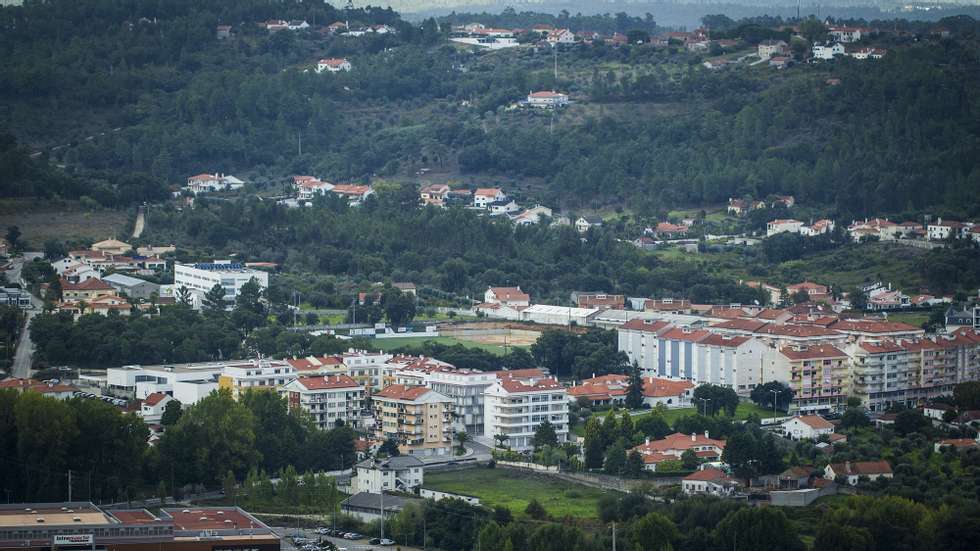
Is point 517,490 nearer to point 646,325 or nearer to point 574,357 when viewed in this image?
point 574,357

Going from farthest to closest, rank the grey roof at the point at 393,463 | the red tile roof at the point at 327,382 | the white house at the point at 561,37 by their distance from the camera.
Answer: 1. the white house at the point at 561,37
2. the red tile roof at the point at 327,382
3. the grey roof at the point at 393,463

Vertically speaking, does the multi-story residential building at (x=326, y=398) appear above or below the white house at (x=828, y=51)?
below

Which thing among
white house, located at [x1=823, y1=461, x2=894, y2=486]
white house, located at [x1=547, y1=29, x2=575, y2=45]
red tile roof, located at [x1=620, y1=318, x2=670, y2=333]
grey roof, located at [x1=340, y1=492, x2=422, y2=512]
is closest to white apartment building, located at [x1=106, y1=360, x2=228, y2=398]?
grey roof, located at [x1=340, y1=492, x2=422, y2=512]

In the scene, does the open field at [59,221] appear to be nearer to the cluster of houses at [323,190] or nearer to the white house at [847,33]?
the cluster of houses at [323,190]

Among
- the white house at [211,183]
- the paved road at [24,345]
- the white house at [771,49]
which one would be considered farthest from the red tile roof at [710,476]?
the white house at [771,49]

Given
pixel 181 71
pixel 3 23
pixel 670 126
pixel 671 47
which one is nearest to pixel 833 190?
pixel 670 126

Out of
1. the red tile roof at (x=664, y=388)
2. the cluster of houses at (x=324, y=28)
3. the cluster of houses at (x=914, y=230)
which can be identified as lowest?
the red tile roof at (x=664, y=388)

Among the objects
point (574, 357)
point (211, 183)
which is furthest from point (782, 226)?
point (211, 183)

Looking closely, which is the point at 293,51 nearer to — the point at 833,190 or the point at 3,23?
the point at 3,23
